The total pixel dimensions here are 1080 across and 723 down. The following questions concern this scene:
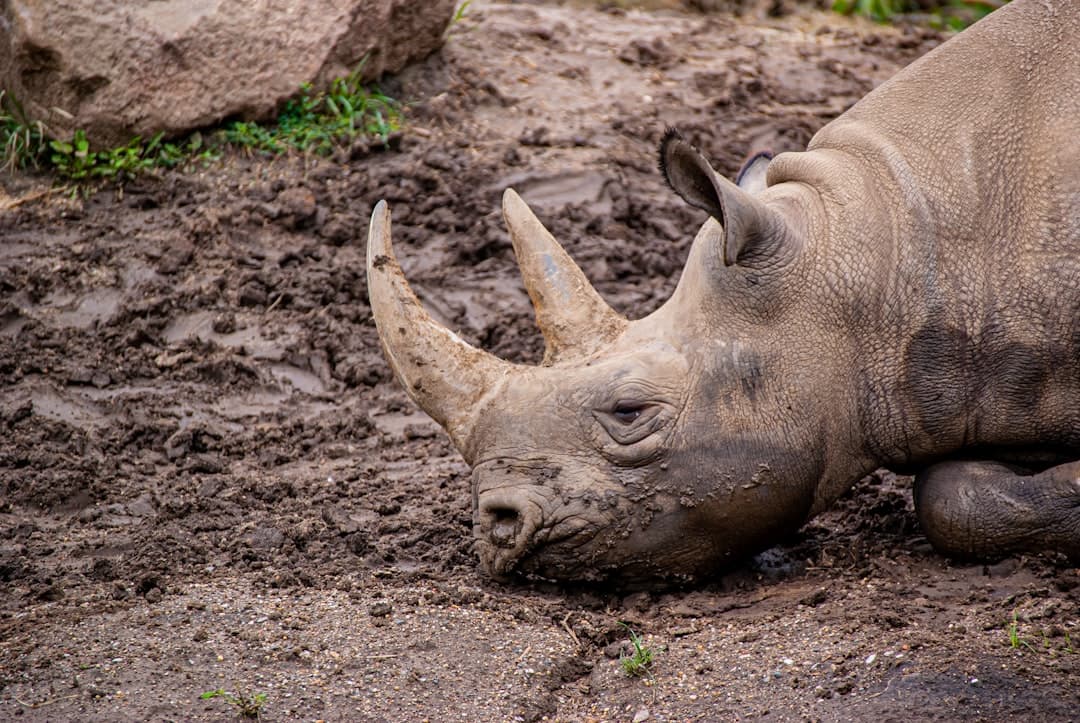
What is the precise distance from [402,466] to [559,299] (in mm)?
1492

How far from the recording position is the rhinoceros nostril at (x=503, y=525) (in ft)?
14.5

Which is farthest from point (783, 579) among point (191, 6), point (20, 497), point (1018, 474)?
point (191, 6)

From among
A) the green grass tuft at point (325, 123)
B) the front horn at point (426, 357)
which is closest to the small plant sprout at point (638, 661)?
the front horn at point (426, 357)

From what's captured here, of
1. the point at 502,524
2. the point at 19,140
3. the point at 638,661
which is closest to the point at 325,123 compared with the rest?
the point at 19,140

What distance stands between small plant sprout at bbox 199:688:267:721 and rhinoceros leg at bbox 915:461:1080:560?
211 centimetres

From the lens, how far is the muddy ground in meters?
3.90

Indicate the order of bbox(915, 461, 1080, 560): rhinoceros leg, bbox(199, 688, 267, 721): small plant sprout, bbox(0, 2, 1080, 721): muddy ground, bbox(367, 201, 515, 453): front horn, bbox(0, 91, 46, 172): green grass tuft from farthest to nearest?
bbox(0, 91, 46, 172): green grass tuft, bbox(367, 201, 515, 453): front horn, bbox(915, 461, 1080, 560): rhinoceros leg, bbox(0, 2, 1080, 721): muddy ground, bbox(199, 688, 267, 721): small plant sprout

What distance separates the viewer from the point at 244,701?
3.76 metres

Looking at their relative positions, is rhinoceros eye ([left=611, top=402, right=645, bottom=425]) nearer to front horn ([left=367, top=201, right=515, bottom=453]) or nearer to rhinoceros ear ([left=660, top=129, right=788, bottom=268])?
front horn ([left=367, top=201, right=515, bottom=453])

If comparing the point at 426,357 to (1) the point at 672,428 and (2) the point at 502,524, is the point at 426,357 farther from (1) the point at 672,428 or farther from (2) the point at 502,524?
(1) the point at 672,428

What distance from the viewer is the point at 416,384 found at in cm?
453

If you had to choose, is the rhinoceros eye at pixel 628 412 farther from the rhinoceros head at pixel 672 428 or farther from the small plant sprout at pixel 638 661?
the small plant sprout at pixel 638 661

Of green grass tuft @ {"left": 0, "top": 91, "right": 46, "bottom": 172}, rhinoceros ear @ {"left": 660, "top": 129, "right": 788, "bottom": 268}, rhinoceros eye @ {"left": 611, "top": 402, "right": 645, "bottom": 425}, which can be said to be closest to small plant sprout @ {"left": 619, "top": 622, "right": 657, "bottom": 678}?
rhinoceros eye @ {"left": 611, "top": 402, "right": 645, "bottom": 425}

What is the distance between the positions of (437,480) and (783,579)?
5.22ft
